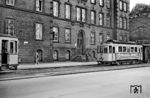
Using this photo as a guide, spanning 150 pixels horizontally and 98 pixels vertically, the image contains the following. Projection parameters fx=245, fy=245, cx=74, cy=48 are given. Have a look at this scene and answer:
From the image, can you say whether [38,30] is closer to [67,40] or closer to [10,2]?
[10,2]

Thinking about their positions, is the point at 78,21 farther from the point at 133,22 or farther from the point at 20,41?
the point at 133,22

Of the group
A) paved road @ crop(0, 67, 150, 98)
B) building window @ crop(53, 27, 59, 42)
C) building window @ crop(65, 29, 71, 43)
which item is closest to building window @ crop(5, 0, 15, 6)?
building window @ crop(53, 27, 59, 42)

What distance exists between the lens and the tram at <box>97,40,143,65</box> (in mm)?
31172

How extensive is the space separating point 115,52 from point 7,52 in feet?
51.1

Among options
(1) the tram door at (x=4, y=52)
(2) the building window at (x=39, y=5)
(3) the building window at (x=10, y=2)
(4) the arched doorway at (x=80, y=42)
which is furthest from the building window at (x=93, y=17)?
(1) the tram door at (x=4, y=52)

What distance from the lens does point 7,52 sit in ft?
65.7

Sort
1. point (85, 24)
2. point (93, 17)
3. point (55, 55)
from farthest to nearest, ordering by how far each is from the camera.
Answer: point (93, 17), point (85, 24), point (55, 55)

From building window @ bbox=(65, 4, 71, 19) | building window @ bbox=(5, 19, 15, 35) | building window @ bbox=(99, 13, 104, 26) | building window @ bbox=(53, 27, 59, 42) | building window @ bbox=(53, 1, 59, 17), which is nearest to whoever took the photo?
building window @ bbox=(5, 19, 15, 35)

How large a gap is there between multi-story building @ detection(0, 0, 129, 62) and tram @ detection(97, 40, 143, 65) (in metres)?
7.17

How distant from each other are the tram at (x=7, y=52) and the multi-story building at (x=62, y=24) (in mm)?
7727

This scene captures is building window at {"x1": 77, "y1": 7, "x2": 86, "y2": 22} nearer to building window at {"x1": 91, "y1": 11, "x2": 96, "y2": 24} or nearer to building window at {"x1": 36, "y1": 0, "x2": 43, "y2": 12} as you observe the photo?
building window at {"x1": 91, "y1": 11, "x2": 96, "y2": 24}

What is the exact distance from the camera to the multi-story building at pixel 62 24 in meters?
29.6

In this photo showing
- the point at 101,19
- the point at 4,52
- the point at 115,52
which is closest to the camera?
the point at 4,52

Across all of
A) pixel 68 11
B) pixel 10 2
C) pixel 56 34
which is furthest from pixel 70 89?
pixel 68 11
